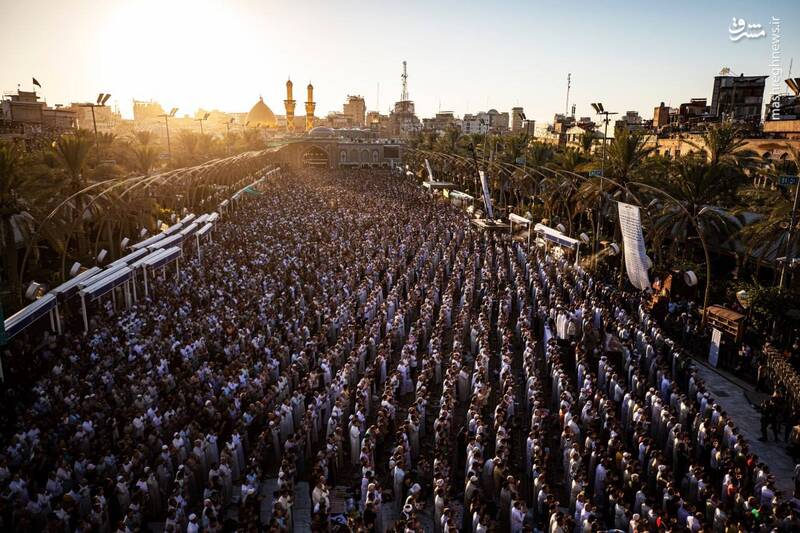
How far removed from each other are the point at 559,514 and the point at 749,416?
711cm

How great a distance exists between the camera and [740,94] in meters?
59.8

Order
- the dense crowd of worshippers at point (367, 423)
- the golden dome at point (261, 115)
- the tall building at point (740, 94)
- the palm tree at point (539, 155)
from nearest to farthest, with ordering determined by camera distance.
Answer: the dense crowd of worshippers at point (367, 423), the palm tree at point (539, 155), the tall building at point (740, 94), the golden dome at point (261, 115)

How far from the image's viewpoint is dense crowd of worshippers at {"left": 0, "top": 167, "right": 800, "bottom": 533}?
8.33 m

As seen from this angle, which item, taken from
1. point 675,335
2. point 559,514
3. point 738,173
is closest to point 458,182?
point 738,173

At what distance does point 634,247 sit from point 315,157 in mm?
80711

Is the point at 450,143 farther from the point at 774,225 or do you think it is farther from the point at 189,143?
the point at 774,225

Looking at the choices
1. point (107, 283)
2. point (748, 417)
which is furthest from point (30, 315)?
point (748, 417)

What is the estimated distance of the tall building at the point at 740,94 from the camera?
2324 inches

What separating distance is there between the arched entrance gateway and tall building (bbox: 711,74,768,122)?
2097 inches

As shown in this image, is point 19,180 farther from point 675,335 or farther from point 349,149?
point 349,149

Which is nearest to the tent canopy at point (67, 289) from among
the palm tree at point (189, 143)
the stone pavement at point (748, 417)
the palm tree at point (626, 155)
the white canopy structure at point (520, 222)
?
the stone pavement at point (748, 417)

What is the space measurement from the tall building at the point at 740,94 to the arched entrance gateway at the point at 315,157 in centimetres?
5326

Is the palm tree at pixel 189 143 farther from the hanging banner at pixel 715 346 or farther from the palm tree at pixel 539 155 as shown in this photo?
the hanging banner at pixel 715 346

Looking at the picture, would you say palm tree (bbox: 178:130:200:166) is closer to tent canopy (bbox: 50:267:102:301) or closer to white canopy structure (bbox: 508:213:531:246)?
white canopy structure (bbox: 508:213:531:246)
